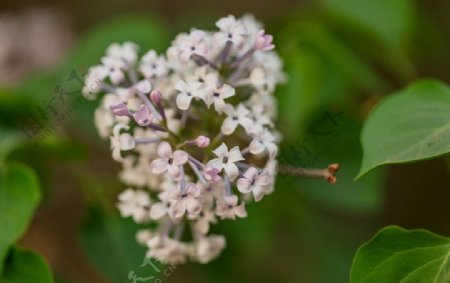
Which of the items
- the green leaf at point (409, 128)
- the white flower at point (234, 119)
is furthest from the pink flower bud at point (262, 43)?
the green leaf at point (409, 128)

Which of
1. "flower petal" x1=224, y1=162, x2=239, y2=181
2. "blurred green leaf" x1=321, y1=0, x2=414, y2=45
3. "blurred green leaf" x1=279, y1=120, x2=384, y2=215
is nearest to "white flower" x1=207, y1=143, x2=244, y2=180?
"flower petal" x1=224, y1=162, x2=239, y2=181

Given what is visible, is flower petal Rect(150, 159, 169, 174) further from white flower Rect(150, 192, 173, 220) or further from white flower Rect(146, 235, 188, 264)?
white flower Rect(146, 235, 188, 264)

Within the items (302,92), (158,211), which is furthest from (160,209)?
(302,92)

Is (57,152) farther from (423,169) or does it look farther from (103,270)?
(423,169)

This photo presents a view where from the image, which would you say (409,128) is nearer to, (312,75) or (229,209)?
(229,209)

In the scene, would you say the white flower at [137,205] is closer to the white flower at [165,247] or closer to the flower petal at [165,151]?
the white flower at [165,247]

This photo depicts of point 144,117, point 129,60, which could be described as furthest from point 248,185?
point 129,60
